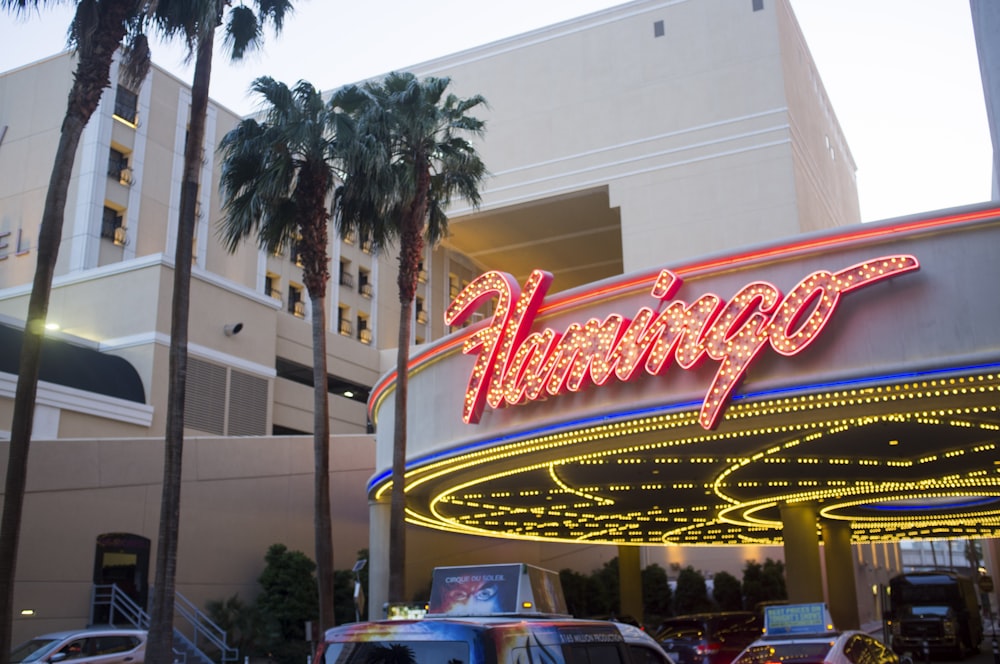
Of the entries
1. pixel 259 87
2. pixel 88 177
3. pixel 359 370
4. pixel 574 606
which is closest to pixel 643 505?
pixel 574 606

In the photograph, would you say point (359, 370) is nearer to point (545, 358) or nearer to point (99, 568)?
point (99, 568)

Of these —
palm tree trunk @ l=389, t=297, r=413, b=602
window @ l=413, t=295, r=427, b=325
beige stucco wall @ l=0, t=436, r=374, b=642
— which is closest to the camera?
palm tree trunk @ l=389, t=297, r=413, b=602

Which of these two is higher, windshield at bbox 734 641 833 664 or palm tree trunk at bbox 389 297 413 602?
palm tree trunk at bbox 389 297 413 602

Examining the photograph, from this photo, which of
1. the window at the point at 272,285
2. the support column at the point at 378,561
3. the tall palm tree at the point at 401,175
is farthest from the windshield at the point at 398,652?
the window at the point at 272,285

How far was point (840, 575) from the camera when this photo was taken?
36.0 m

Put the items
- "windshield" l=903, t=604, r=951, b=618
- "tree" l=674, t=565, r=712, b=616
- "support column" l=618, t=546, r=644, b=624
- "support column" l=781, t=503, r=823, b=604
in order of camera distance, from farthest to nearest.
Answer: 1. "tree" l=674, t=565, r=712, b=616
2. "support column" l=618, t=546, r=644, b=624
3. "windshield" l=903, t=604, r=951, b=618
4. "support column" l=781, t=503, r=823, b=604

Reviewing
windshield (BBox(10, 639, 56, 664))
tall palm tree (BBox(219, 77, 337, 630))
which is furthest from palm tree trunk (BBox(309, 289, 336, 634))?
windshield (BBox(10, 639, 56, 664))

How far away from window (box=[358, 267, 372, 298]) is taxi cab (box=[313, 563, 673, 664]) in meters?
46.7

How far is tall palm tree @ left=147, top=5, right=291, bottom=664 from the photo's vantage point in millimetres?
16859

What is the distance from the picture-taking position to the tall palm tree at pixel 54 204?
46.6 feet

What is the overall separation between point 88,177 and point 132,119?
374cm

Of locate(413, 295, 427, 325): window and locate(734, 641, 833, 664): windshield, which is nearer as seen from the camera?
locate(734, 641, 833, 664): windshield

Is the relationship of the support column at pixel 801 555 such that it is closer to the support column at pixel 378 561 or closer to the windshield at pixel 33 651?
the support column at pixel 378 561

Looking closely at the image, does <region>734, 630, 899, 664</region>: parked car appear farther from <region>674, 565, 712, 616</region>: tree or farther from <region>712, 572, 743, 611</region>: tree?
<region>674, 565, 712, 616</region>: tree
